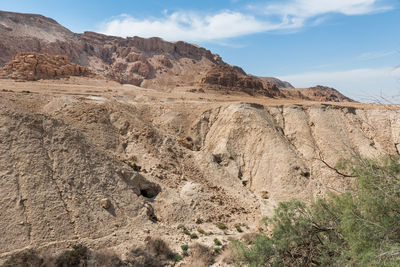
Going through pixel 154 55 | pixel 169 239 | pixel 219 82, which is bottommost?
pixel 169 239

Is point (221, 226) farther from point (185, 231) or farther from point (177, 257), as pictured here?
point (177, 257)

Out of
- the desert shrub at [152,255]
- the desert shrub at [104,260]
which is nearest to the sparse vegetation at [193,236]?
the desert shrub at [152,255]

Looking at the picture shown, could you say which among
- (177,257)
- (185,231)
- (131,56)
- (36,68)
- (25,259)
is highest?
(131,56)

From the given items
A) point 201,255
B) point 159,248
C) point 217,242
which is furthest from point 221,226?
point 159,248

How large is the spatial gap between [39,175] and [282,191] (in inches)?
590

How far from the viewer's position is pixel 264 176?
Answer: 74.0 ft

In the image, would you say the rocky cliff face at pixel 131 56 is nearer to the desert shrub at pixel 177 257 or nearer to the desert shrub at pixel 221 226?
the desert shrub at pixel 221 226

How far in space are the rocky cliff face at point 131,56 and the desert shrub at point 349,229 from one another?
4631cm

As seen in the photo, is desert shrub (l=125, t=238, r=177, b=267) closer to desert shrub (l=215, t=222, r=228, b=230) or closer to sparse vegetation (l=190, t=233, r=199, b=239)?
sparse vegetation (l=190, t=233, r=199, b=239)

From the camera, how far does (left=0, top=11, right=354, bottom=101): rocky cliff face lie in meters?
60.1

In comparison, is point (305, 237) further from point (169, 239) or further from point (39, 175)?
point (39, 175)

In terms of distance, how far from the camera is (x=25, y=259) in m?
11.9

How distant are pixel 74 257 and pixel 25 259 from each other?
177 centimetres

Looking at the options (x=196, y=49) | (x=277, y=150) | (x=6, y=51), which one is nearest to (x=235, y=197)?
(x=277, y=150)
